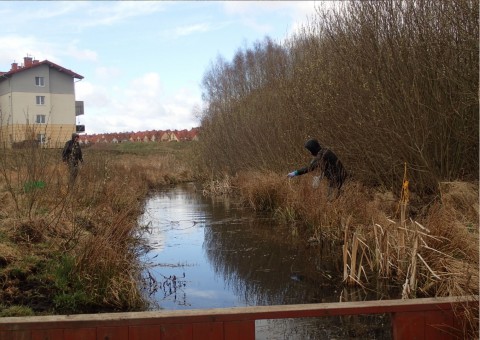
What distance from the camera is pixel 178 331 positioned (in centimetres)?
452

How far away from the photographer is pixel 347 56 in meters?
13.4

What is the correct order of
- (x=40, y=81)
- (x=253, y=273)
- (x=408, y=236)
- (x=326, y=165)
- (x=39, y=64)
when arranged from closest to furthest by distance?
(x=408, y=236) → (x=253, y=273) → (x=326, y=165) → (x=39, y=64) → (x=40, y=81)

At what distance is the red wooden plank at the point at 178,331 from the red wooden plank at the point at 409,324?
1.88m

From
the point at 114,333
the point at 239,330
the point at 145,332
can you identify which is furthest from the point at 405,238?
the point at 114,333

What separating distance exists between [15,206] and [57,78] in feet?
168

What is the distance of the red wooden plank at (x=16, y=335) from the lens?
14.5ft

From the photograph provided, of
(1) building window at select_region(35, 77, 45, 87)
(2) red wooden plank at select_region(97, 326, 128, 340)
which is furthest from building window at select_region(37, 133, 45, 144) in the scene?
(1) building window at select_region(35, 77, 45, 87)

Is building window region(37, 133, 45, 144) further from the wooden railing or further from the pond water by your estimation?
the wooden railing

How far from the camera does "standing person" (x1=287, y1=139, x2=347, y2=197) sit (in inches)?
404

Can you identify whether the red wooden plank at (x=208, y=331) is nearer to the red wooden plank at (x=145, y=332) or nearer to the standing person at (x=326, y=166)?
the red wooden plank at (x=145, y=332)

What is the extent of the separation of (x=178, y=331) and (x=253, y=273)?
4.09 m

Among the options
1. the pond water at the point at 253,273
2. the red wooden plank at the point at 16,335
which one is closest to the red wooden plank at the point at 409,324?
the pond water at the point at 253,273

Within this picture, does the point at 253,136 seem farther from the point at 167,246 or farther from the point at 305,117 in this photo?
the point at 167,246

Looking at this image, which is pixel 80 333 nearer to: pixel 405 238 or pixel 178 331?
pixel 178 331
